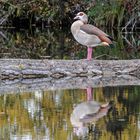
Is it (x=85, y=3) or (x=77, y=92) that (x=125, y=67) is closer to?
(x=77, y=92)

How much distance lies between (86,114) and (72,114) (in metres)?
0.28

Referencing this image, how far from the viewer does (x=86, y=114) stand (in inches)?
472

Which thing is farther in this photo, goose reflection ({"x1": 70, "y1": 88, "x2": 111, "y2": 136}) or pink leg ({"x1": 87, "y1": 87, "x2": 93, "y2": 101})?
pink leg ({"x1": 87, "y1": 87, "x2": 93, "y2": 101})

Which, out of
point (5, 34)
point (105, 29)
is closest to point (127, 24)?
point (105, 29)

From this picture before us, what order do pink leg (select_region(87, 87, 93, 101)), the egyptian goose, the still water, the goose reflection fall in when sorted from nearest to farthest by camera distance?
the still water < the goose reflection < pink leg (select_region(87, 87, 93, 101)) < the egyptian goose

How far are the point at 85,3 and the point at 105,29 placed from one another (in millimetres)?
2137

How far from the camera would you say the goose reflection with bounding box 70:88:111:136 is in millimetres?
10781

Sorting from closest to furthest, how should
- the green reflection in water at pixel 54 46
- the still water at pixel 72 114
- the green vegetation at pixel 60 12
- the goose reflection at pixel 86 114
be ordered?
the still water at pixel 72 114
the goose reflection at pixel 86 114
the green reflection in water at pixel 54 46
the green vegetation at pixel 60 12

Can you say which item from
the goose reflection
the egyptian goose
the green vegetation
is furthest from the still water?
the green vegetation

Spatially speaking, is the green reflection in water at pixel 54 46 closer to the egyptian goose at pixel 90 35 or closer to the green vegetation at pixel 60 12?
the green vegetation at pixel 60 12

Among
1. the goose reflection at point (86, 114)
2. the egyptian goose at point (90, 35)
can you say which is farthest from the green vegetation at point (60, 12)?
the goose reflection at point (86, 114)

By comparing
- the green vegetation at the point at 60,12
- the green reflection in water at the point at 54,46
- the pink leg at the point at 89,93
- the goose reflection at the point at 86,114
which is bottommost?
the goose reflection at the point at 86,114

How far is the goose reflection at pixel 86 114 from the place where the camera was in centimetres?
1078

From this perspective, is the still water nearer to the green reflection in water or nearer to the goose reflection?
the goose reflection
